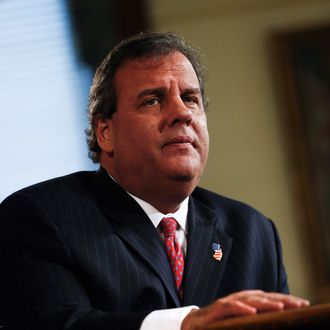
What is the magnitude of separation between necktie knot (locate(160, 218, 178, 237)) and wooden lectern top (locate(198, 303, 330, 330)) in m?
0.94

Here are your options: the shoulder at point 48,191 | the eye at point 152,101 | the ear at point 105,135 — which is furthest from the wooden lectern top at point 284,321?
the ear at point 105,135

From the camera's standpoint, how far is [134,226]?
91.7 inches

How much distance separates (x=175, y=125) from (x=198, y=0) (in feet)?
11.1

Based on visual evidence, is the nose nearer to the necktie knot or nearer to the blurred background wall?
the necktie knot

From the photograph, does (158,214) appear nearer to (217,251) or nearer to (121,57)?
(217,251)

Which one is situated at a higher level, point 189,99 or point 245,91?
point 189,99

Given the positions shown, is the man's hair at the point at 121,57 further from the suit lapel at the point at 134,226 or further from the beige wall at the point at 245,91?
the beige wall at the point at 245,91

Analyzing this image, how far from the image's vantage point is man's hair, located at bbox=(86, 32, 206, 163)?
2512 mm

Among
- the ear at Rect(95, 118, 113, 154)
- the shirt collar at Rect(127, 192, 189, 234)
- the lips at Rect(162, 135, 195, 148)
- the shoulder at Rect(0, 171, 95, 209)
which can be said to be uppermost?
the ear at Rect(95, 118, 113, 154)

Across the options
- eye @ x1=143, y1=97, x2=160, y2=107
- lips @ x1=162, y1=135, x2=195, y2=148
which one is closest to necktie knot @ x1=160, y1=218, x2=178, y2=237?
lips @ x1=162, y1=135, x2=195, y2=148

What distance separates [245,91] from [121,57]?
3097 millimetres

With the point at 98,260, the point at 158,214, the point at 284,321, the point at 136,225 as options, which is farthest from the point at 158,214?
the point at 284,321

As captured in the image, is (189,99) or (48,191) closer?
(48,191)

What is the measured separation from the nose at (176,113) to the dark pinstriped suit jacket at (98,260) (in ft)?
1.00
